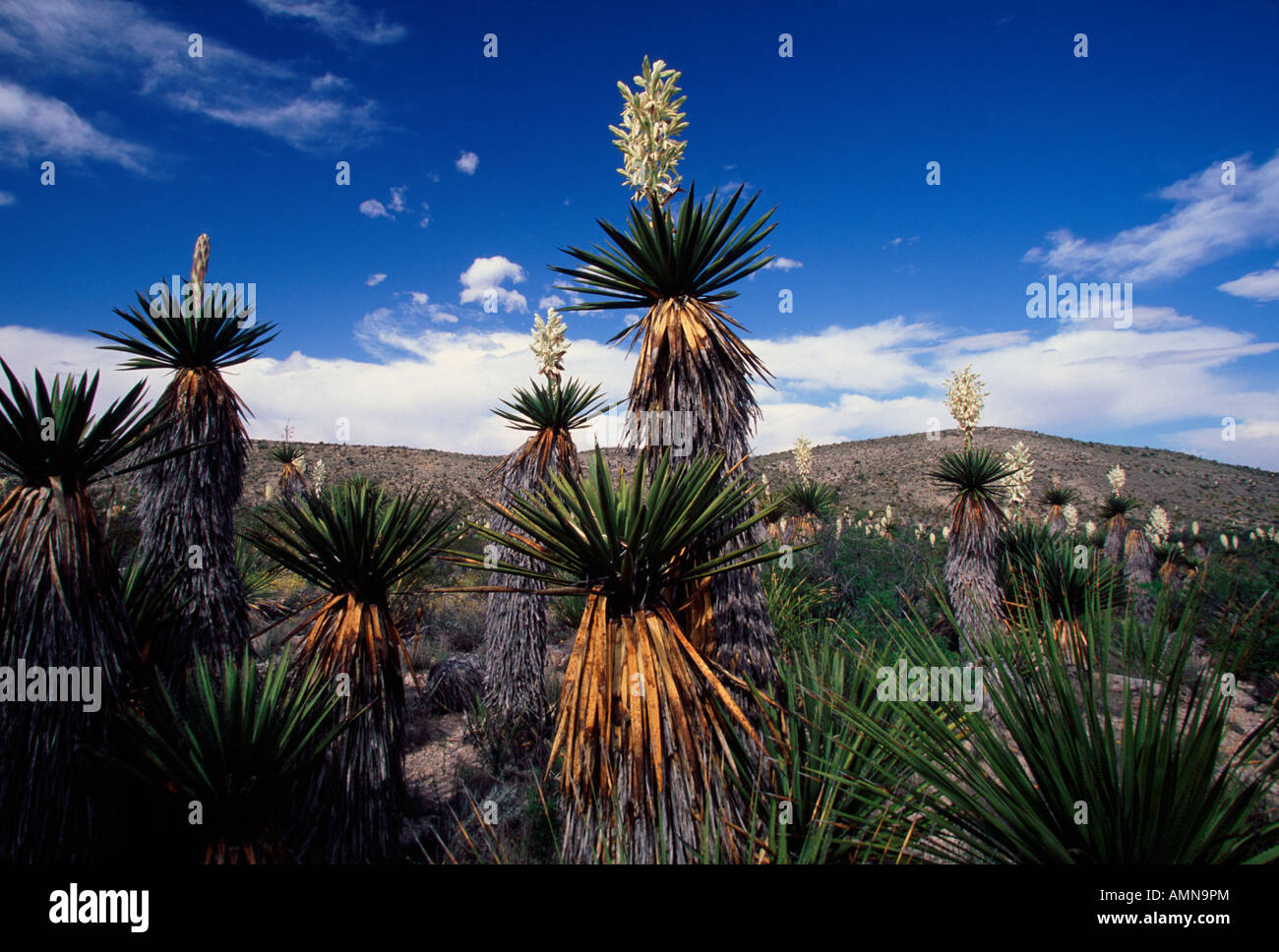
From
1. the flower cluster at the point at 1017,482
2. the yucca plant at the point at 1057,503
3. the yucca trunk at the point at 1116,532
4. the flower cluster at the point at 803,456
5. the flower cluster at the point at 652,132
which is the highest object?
the flower cluster at the point at 652,132

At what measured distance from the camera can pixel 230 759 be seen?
335 centimetres

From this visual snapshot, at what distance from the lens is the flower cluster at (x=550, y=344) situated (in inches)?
316

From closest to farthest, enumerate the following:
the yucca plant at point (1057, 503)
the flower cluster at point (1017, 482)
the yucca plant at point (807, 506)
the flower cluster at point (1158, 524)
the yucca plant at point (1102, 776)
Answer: the yucca plant at point (1102, 776) → the flower cluster at point (1017, 482) → the yucca plant at point (807, 506) → the yucca plant at point (1057, 503) → the flower cluster at point (1158, 524)

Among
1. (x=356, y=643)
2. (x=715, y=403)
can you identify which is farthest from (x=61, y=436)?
(x=715, y=403)

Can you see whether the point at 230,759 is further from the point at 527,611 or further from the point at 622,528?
the point at 527,611

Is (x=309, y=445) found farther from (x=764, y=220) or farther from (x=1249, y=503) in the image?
(x=1249, y=503)

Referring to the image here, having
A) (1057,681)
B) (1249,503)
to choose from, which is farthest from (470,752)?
(1249,503)

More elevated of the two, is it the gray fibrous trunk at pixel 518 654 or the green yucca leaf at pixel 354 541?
the green yucca leaf at pixel 354 541

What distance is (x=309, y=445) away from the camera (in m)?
43.6

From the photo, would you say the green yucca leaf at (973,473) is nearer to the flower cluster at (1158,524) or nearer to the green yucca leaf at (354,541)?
the green yucca leaf at (354,541)

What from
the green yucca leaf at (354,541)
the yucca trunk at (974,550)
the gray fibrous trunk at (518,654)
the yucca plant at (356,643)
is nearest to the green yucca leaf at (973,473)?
the yucca trunk at (974,550)

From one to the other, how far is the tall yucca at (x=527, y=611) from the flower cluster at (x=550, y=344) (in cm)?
18

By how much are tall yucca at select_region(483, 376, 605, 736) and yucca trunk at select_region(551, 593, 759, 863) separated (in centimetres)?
502
